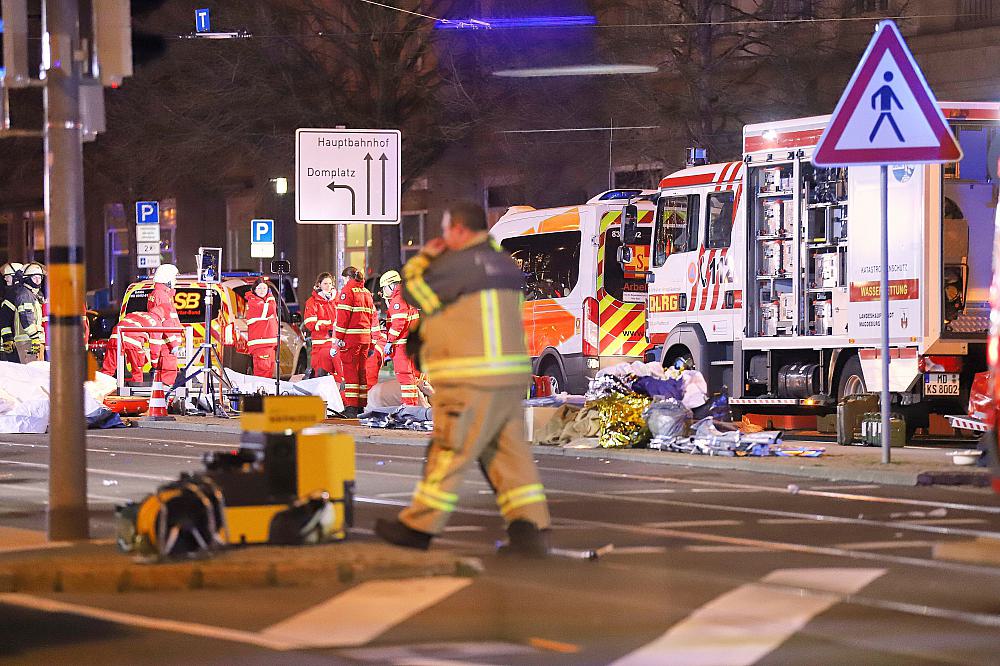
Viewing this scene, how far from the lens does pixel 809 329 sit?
69.3 feet

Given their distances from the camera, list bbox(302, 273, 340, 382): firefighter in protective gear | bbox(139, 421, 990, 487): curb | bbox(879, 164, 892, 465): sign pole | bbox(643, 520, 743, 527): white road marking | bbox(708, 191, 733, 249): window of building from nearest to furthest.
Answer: bbox(643, 520, 743, 527): white road marking → bbox(139, 421, 990, 487): curb → bbox(879, 164, 892, 465): sign pole → bbox(708, 191, 733, 249): window of building → bbox(302, 273, 340, 382): firefighter in protective gear

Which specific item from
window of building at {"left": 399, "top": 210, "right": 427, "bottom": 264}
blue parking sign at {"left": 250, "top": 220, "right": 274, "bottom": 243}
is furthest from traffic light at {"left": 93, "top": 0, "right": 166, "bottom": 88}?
window of building at {"left": 399, "top": 210, "right": 427, "bottom": 264}

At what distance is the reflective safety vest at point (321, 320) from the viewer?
25453mm

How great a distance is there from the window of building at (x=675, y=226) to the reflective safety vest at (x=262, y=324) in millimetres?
5981

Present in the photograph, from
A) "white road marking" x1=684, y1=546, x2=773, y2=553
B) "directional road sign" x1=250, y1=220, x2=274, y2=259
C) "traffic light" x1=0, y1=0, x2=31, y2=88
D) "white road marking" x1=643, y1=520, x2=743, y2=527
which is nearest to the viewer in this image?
"traffic light" x1=0, y1=0, x2=31, y2=88

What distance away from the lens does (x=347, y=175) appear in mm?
20516

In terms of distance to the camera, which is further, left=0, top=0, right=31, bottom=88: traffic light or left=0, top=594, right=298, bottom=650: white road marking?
left=0, top=0, right=31, bottom=88: traffic light

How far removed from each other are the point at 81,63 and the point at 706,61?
22.9 meters

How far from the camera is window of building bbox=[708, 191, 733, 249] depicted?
22.3 meters

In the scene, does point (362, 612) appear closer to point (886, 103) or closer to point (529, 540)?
point (529, 540)

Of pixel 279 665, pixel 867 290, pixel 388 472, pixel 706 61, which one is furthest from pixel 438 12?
pixel 279 665

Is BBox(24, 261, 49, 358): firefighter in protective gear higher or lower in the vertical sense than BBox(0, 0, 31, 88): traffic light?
lower

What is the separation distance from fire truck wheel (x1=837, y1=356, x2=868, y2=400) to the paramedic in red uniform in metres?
7.01

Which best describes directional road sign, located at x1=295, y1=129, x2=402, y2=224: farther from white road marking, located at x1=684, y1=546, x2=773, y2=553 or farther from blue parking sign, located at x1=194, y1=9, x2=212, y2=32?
blue parking sign, located at x1=194, y1=9, x2=212, y2=32
